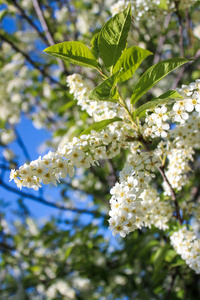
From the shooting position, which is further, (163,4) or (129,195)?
(163,4)

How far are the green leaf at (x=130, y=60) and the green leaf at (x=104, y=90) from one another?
0.11 metres

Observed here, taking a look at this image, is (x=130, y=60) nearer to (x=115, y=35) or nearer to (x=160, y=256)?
(x=115, y=35)

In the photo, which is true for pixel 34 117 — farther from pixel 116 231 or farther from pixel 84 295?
pixel 116 231

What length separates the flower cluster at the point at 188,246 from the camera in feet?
5.17

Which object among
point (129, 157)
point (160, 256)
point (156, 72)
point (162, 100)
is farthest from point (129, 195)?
point (160, 256)

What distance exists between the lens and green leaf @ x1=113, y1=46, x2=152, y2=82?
1.29 m

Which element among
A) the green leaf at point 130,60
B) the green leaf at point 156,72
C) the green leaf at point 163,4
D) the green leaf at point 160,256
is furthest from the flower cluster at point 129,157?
the green leaf at point 163,4

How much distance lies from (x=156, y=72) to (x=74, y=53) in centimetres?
40

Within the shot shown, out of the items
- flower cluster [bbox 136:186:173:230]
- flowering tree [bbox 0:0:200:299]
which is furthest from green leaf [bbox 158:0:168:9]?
flower cluster [bbox 136:186:173:230]

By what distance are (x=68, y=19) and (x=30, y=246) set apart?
3907 millimetres

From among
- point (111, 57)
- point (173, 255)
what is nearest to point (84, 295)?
point (173, 255)

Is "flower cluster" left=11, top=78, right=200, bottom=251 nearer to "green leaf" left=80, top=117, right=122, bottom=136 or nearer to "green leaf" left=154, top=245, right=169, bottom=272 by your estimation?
"green leaf" left=80, top=117, right=122, bottom=136

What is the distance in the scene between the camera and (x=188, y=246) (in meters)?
1.68

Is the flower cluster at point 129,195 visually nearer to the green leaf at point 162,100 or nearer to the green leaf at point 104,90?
the green leaf at point 162,100
